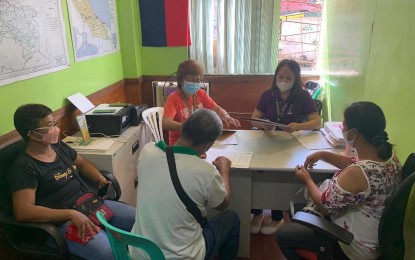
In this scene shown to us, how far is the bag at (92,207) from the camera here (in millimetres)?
1701

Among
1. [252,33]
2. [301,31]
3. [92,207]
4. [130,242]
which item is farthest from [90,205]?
[301,31]

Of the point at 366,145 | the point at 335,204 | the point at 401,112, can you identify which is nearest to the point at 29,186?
the point at 335,204

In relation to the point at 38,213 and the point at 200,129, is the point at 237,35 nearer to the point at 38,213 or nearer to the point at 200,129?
the point at 200,129

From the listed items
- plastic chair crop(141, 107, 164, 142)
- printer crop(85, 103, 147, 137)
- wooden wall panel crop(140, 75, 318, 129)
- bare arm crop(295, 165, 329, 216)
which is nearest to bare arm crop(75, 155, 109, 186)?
printer crop(85, 103, 147, 137)

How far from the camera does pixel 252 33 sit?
3.38 metres

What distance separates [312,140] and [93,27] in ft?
6.70

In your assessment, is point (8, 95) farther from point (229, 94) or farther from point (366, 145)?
point (229, 94)

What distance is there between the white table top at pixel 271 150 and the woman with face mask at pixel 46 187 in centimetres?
78

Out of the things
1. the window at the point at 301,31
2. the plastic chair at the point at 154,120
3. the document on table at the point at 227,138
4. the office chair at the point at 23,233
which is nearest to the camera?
the office chair at the point at 23,233

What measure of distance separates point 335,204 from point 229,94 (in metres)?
2.35

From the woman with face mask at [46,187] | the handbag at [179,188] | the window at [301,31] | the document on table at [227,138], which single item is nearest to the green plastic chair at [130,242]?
the handbag at [179,188]

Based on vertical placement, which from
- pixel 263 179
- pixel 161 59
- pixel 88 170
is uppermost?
pixel 161 59

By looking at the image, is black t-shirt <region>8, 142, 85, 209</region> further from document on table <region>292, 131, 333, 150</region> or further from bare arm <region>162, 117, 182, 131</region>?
document on table <region>292, 131, 333, 150</region>

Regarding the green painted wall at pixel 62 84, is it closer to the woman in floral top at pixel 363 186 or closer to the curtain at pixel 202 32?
the curtain at pixel 202 32
